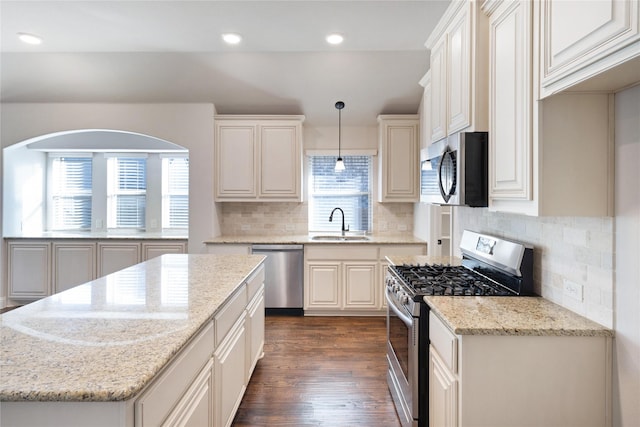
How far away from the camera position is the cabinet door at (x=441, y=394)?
1.40 m

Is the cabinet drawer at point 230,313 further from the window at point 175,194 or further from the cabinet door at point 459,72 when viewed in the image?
the window at point 175,194

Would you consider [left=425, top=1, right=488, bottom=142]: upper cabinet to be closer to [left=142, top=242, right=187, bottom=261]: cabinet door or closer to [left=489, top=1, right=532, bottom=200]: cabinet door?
[left=489, top=1, right=532, bottom=200]: cabinet door

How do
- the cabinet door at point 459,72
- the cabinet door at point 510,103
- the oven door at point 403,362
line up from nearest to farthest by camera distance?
the cabinet door at point 510,103
the oven door at point 403,362
the cabinet door at point 459,72

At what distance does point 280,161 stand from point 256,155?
0.30 m

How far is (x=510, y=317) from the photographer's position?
144cm

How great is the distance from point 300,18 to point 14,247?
436 cm

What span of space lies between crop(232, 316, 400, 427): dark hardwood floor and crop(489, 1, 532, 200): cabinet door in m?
1.59

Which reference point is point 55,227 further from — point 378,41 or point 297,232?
point 378,41

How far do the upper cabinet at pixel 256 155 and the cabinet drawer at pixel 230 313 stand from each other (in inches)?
89.7

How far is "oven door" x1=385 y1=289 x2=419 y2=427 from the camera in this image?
Answer: 177 centimetres

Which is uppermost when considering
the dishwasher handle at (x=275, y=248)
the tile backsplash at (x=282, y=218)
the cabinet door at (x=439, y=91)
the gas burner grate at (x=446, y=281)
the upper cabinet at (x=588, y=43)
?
the cabinet door at (x=439, y=91)

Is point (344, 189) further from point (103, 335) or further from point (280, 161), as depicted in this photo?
point (103, 335)

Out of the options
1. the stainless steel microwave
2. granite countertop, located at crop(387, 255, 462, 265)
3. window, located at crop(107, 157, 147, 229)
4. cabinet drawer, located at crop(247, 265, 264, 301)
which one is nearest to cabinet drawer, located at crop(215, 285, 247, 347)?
cabinet drawer, located at crop(247, 265, 264, 301)

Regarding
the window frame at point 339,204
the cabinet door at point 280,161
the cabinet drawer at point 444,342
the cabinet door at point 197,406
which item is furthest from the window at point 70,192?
the cabinet drawer at point 444,342
